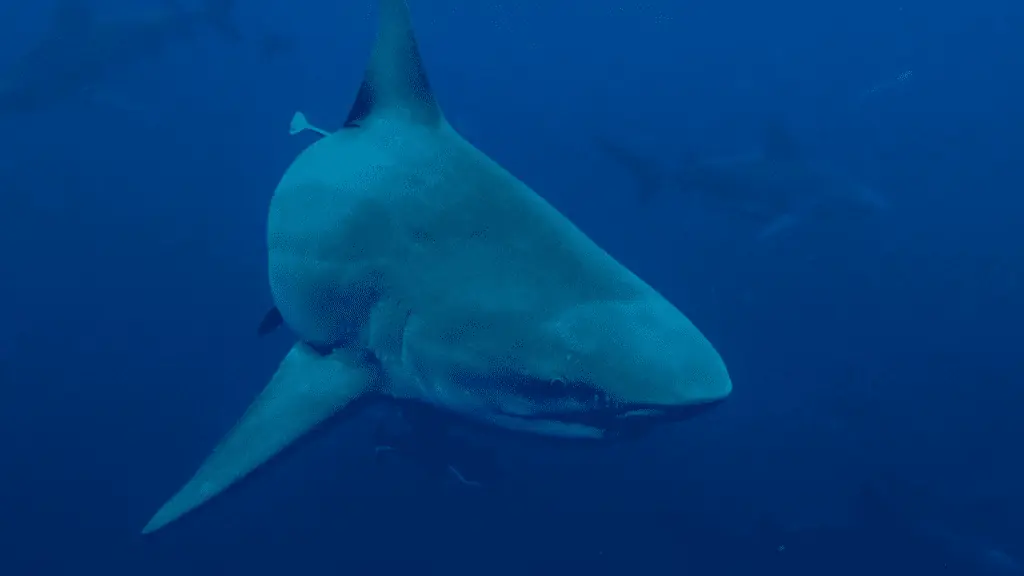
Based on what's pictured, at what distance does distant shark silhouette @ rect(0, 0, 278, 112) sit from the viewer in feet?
28.9

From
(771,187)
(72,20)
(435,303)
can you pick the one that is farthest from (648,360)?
(72,20)

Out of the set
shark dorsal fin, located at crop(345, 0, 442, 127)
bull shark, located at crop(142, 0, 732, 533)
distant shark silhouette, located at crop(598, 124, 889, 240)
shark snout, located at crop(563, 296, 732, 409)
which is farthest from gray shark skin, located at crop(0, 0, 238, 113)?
shark snout, located at crop(563, 296, 732, 409)

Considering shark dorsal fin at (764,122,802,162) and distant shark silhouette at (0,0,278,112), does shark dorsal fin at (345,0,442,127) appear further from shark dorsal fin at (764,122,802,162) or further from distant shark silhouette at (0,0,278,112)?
distant shark silhouette at (0,0,278,112)

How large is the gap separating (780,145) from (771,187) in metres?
0.91

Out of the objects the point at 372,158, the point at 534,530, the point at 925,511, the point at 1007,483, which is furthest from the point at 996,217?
the point at 372,158

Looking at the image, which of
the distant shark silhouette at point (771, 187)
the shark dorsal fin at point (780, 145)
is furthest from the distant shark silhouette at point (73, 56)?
the shark dorsal fin at point (780, 145)

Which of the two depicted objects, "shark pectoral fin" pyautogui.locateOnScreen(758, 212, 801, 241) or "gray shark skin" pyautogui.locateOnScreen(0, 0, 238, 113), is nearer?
"shark pectoral fin" pyautogui.locateOnScreen(758, 212, 801, 241)

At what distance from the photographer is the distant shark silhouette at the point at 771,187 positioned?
6586mm

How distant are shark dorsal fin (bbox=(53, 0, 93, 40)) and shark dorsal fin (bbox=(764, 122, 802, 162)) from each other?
9.02 metres

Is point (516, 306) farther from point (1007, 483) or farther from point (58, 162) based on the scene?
point (58, 162)

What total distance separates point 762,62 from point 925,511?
7746mm

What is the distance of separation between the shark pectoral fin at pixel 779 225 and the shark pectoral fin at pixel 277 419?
468 centimetres

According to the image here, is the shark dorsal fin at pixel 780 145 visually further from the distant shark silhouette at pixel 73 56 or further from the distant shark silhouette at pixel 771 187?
the distant shark silhouette at pixel 73 56

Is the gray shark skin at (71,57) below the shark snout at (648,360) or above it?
above
